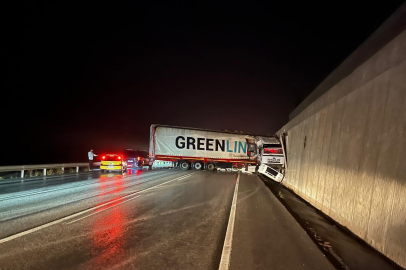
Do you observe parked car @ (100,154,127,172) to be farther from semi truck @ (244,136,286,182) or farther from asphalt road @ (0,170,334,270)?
asphalt road @ (0,170,334,270)

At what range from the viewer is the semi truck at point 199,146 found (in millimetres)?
27172

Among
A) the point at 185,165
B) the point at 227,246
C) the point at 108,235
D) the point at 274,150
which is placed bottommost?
the point at 185,165

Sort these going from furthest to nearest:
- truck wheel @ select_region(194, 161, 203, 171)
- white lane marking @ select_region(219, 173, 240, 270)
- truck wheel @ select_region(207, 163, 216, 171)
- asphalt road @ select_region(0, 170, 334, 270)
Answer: truck wheel @ select_region(194, 161, 203, 171) → truck wheel @ select_region(207, 163, 216, 171) → asphalt road @ select_region(0, 170, 334, 270) → white lane marking @ select_region(219, 173, 240, 270)

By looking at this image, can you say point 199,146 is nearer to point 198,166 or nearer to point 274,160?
point 198,166

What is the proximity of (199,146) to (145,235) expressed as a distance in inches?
850

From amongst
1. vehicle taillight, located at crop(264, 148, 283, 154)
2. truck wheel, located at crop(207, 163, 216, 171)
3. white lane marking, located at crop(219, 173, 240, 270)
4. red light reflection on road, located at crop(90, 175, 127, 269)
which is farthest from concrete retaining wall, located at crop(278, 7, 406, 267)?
truck wheel, located at crop(207, 163, 216, 171)

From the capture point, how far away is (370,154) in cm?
627

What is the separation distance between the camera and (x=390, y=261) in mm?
4824

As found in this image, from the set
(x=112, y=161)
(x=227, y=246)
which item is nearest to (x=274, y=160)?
(x=112, y=161)

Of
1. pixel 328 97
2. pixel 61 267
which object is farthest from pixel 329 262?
pixel 328 97

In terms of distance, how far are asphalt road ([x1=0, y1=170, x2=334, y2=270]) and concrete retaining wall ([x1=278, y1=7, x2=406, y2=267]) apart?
1260 mm

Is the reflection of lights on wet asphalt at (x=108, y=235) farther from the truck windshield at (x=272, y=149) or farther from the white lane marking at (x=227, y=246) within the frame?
the truck windshield at (x=272, y=149)

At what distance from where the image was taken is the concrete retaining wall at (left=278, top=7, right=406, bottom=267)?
5055mm

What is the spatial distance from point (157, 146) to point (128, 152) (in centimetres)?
387
